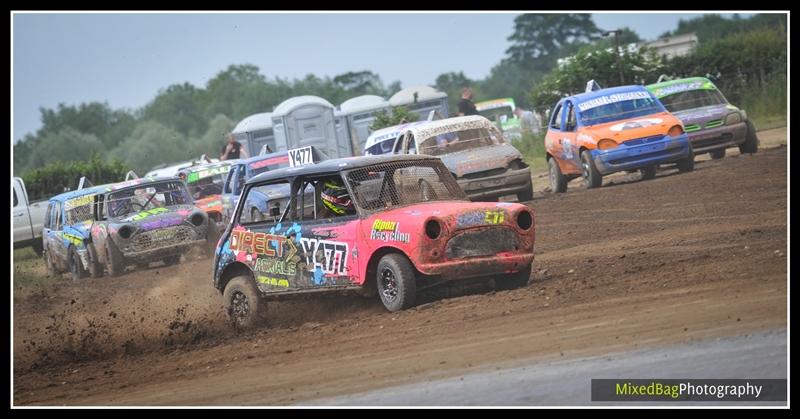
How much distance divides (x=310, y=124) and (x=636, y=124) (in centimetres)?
1567

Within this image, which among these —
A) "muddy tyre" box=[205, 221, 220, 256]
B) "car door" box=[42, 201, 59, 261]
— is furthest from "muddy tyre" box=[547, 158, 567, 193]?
"car door" box=[42, 201, 59, 261]

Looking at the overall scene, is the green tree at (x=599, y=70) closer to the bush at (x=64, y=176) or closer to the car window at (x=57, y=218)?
the bush at (x=64, y=176)

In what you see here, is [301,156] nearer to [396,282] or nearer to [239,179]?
[396,282]

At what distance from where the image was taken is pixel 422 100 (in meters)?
36.1

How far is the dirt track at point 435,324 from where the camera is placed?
8.22m

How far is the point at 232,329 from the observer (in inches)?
448

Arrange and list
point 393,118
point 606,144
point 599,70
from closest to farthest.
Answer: point 606,144 → point 599,70 → point 393,118

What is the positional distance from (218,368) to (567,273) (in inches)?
140

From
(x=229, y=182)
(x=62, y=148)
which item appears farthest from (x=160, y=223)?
(x=62, y=148)

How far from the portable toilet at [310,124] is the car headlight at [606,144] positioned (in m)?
15.1

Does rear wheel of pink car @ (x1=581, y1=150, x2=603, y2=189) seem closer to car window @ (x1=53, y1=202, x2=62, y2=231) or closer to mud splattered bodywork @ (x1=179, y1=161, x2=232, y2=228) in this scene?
mud splattered bodywork @ (x1=179, y1=161, x2=232, y2=228)

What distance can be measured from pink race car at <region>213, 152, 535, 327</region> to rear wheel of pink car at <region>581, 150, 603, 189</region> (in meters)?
8.62
